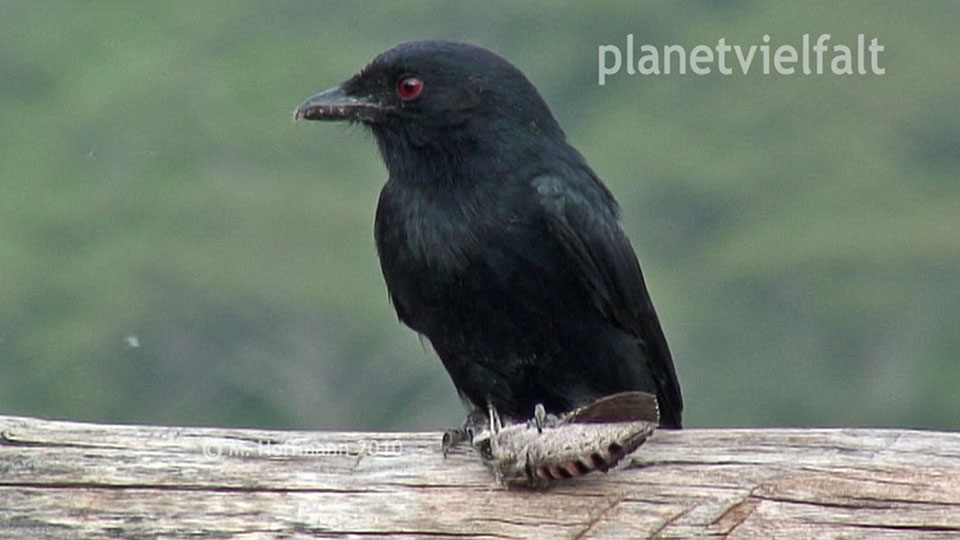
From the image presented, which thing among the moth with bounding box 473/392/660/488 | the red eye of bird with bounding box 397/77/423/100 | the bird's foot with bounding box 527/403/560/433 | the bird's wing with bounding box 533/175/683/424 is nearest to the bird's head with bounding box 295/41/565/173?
the red eye of bird with bounding box 397/77/423/100

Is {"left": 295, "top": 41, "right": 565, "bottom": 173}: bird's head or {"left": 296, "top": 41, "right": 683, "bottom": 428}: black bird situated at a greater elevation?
{"left": 295, "top": 41, "right": 565, "bottom": 173}: bird's head

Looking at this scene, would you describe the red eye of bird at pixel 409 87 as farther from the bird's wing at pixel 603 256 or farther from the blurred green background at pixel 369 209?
the blurred green background at pixel 369 209

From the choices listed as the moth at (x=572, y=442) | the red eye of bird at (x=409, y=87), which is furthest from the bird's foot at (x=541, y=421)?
the red eye of bird at (x=409, y=87)

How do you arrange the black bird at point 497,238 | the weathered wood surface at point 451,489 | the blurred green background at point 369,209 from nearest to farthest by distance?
1. the weathered wood surface at point 451,489
2. the black bird at point 497,238
3. the blurred green background at point 369,209

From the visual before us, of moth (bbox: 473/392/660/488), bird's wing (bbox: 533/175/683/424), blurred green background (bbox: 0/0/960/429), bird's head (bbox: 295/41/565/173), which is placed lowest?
moth (bbox: 473/392/660/488)

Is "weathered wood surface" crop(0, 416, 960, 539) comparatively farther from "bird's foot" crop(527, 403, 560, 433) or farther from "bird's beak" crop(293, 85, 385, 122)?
"bird's beak" crop(293, 85, 385, 122)

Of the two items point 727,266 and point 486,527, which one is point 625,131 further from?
point 486,527

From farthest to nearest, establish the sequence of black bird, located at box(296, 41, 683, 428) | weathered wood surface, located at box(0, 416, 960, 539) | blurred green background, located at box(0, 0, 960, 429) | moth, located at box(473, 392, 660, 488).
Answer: blurred green background, located at box(0, 0, 960, 429)
black bird, located at box(296, 41, 683, 428)
moth, located at box(473, 392, 660, 488)
weathered wood surface, located at box(0, 416, 960, 539)
